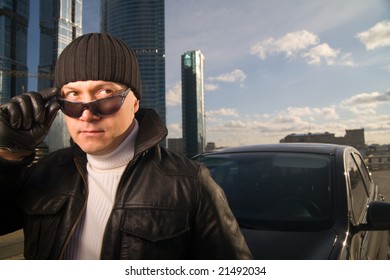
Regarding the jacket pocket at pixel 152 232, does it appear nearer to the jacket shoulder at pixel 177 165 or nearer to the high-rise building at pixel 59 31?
the jacket shoulder at pixel 177 165

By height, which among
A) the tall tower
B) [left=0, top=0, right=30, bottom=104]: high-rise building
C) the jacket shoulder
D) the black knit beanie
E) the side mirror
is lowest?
the side mirror

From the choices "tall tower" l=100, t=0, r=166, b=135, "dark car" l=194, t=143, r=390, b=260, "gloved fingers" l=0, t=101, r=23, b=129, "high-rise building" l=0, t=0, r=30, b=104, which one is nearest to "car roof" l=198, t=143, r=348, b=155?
"dark car" l=194, t=143, r=390, b=260

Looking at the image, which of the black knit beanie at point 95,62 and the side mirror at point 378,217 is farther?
the side mirror at point 378,217

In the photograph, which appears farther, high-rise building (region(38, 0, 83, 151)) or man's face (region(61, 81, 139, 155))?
high-rise building (region(38, 0, 83, 151))

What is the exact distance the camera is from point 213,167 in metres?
2.86

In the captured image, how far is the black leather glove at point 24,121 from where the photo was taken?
1.13 m

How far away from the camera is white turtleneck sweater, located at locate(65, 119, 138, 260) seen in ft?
3.89

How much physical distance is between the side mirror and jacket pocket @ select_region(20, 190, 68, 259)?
1.82 m

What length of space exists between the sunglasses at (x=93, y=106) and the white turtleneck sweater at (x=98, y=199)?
0.16 metres

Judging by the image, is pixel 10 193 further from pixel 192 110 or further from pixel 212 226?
pixel 192 110

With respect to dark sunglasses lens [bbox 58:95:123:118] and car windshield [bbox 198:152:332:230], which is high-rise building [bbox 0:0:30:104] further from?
dark sunglasses lens [bbox 58:95:123:118]

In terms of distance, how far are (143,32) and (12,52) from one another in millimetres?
83586

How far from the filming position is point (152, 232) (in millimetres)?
1122

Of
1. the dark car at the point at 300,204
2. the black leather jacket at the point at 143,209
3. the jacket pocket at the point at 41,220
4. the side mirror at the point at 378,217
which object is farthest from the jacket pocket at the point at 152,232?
the side mirror at the point at 378,217
